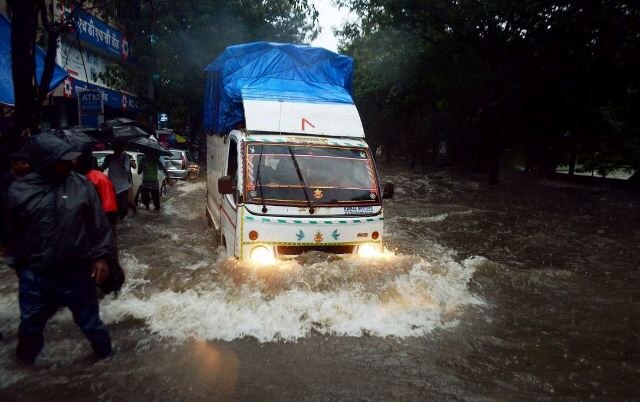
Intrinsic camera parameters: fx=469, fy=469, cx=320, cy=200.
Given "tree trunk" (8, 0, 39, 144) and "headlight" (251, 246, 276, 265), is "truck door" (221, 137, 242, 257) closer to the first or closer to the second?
"headlight" (251, 246, 276, 265)

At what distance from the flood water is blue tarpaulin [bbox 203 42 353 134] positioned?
2444 mm

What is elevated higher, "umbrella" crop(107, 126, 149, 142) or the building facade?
the building facade

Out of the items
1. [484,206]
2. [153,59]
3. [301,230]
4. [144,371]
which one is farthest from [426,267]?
[153,59]

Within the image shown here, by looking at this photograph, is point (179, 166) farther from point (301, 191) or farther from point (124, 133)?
point (301, 191)

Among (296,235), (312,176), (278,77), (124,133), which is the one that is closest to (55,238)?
(296,235)

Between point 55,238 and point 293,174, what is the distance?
300 centimetres

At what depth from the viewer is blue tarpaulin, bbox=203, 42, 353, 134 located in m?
6.87

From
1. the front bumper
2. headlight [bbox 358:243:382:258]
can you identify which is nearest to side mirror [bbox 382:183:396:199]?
Result: the front bumper

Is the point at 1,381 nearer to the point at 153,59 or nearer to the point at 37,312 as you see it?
the point at 37,312

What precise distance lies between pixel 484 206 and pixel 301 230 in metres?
11.6

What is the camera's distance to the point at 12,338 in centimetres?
438

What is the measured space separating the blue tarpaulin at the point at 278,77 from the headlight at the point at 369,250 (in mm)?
2266

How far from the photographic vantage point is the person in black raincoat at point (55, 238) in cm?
333

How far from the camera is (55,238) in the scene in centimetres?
333
